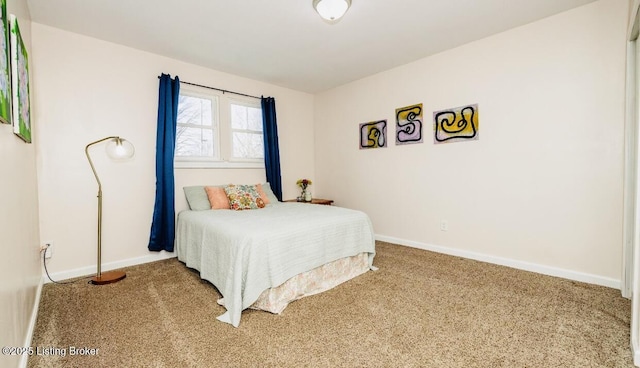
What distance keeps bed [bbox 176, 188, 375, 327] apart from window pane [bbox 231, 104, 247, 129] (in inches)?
56.8

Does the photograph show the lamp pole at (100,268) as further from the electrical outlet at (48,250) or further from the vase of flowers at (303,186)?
the vase of flowers at (303,186)

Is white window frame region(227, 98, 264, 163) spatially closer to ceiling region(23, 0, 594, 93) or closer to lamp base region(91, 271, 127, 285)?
ceiling region(23, 0, 594, 93)

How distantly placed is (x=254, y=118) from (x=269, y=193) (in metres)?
1.16

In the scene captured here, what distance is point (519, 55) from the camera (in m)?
2.73

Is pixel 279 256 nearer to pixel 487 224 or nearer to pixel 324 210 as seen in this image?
pixel 324 210

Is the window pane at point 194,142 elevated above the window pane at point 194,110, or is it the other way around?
the window pane at point 194,110

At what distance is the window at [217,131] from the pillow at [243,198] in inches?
21.9

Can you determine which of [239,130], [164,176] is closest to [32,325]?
[164,176]

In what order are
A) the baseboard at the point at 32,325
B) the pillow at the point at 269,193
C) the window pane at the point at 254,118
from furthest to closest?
the window pane at the point at 254,118 < the pillow at the point at 269,193 < the baseboard at the point at 32,325

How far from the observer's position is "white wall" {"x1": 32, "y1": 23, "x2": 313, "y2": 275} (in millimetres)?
2621

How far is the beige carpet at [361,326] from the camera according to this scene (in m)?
1.52

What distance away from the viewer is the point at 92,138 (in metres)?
2.85

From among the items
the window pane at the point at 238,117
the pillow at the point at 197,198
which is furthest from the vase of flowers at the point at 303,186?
the pillow at the point at 197,198

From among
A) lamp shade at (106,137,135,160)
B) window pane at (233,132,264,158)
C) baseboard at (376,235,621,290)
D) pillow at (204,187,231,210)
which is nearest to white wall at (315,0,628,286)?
baseboard at (376,235,621,290)
